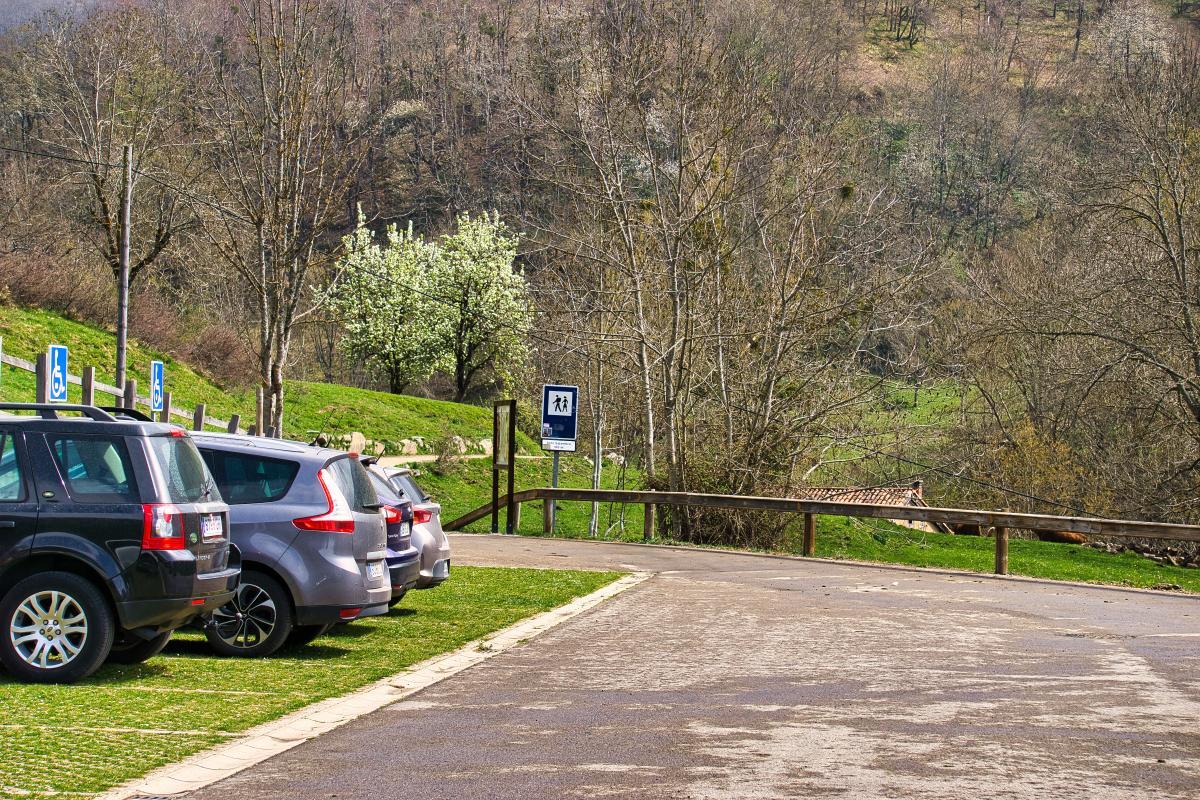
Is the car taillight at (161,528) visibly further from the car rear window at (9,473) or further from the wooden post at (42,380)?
the wooden post at (42,380)

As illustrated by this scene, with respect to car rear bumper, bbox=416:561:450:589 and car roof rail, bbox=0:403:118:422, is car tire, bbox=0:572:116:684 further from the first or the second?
car rear bumper, bbox=416:561:450:589

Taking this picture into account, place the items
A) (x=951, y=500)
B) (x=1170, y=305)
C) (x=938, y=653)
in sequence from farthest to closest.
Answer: (x=951, y=500) < (x=1170, y=305) < (x=938, y=653)

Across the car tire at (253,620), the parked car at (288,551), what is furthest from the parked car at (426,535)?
the car tire at (253,620)

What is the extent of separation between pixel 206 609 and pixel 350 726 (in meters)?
1.93

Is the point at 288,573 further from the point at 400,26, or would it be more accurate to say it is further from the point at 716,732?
the point at 400,26

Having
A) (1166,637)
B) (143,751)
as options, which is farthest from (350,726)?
(1166,637)

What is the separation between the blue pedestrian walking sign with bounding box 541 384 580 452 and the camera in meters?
28.3

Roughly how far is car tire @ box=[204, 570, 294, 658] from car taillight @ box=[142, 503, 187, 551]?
1685 mm

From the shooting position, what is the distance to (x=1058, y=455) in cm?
4184

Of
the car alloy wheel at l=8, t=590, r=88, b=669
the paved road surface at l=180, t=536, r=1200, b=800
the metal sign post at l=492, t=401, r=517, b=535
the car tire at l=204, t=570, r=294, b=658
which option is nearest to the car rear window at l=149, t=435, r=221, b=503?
the car alloy wheel at l=8, t=590, r=88, b=669

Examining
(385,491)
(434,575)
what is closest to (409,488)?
(434,575)

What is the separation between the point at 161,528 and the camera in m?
9.15

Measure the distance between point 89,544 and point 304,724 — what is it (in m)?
2.15

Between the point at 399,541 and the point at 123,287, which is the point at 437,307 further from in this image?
the point at 399,541
